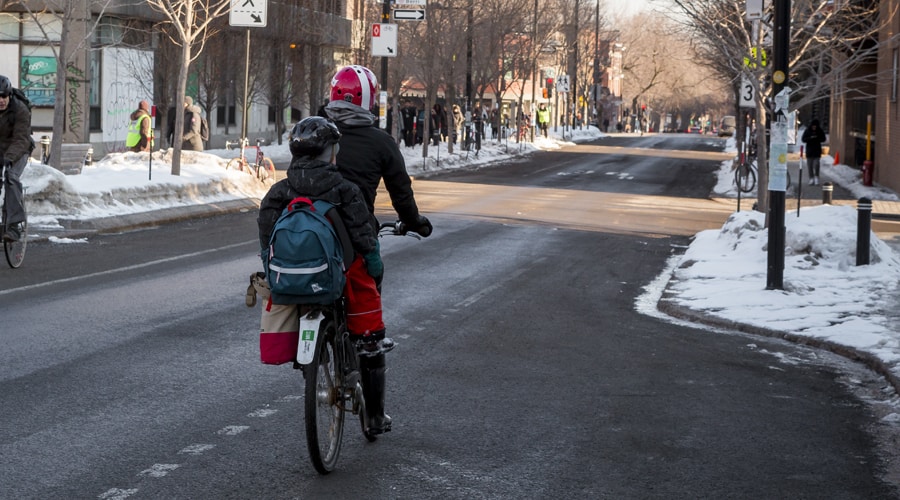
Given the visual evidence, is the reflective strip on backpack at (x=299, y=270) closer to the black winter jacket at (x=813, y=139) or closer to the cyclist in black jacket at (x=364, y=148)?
the cyclist in black jacket at (x=364, y=148)

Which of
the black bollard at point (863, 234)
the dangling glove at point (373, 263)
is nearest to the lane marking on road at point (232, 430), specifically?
the dangling glove at point (373, 263)

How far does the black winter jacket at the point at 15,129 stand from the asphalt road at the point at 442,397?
1.27 m

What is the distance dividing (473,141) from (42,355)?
149 ft

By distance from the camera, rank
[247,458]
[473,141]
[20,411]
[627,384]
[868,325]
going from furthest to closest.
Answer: [473,141] < [868,325] < [627,384] < [20,411] < [247,458]

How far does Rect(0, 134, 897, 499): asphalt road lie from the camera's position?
5.86m

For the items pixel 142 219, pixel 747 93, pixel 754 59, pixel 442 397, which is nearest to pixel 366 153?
pixel 442 397

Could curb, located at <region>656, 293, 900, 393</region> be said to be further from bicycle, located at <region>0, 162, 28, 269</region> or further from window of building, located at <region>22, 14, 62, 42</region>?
window of building, located at <region>22, 14, 62, 42</region>

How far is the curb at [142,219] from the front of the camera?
17359 mm

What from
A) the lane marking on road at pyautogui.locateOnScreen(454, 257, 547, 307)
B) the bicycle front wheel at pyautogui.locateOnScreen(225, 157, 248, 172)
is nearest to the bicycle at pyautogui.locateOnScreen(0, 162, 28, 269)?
the lane marking on road at pyautogui.locateOnScreen(454, 257, 547, 307)

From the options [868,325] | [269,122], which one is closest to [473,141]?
[269,122]

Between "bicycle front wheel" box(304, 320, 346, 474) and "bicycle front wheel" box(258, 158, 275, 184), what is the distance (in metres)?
21.2

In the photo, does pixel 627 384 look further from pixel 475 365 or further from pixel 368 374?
pixel 368 374

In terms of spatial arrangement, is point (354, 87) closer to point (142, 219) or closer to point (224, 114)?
point (142, 219)

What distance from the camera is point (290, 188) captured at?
5.65 m
